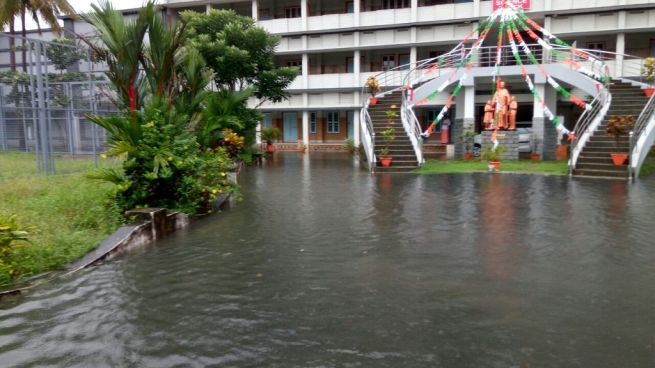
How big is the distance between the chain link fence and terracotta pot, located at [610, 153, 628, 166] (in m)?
13.2

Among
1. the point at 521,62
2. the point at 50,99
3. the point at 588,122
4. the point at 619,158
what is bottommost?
the point at 619,158

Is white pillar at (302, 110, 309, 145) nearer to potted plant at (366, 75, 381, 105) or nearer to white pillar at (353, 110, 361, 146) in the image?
white pillar at (353, 110, 361, 146)

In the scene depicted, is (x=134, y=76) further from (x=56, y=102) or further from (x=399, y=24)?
(x=399, y=24)

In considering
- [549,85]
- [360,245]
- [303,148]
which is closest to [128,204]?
[360,245]

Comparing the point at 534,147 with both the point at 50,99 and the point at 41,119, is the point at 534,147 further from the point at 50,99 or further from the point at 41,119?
the point at 41,119

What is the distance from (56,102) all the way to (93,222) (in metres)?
6.65

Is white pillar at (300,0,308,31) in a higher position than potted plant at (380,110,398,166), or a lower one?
higher

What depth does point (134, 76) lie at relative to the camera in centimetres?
896

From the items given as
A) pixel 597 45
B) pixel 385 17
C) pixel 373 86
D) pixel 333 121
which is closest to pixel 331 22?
pixel 385 17

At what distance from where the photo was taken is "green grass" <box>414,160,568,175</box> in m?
15.6

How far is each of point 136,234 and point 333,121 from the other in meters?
25.2

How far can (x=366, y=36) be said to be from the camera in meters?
28.7

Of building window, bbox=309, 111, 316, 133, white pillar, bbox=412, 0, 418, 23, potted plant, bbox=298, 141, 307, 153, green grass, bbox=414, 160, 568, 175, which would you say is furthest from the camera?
building window, bbox=309, 111, 316, 133

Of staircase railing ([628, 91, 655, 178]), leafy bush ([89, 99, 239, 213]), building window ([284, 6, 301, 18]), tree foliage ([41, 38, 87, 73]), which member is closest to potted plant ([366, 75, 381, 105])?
staircase railing ([628, 91, 655, 178])
